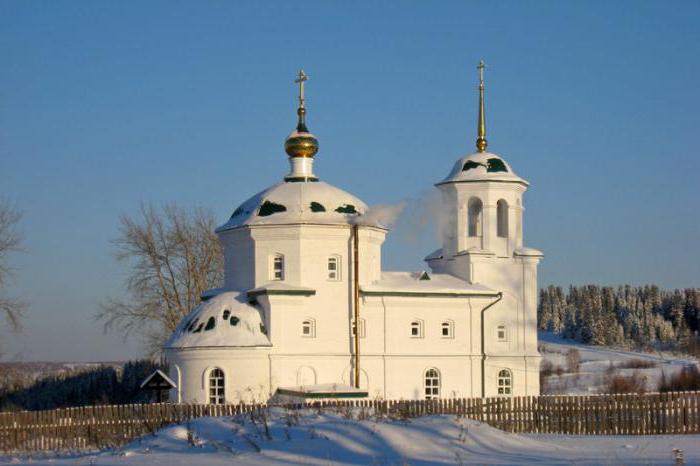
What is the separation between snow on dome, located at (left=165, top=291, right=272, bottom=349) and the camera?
3781cm

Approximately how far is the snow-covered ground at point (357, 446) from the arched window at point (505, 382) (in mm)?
21063

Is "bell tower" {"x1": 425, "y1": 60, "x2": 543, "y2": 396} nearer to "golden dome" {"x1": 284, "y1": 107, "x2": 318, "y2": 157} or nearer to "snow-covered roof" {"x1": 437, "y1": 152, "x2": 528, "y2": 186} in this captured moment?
"snow-covered roof" {"x1": 437, "y1": 152, "x2": 528, "y2": 186}

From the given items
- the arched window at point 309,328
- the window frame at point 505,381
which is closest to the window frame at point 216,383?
the arched window at point 309,328

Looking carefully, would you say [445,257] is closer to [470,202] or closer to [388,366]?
[470,202]

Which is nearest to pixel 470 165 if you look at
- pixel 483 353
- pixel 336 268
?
pixel 483 353

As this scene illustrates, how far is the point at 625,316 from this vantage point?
9150cm

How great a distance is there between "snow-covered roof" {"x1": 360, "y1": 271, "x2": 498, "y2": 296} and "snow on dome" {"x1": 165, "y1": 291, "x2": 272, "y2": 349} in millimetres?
3782

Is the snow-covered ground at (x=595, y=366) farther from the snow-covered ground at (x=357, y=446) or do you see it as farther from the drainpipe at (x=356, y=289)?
the snow-covered ground at (x=357, y=446)

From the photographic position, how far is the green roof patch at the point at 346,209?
40.2 m

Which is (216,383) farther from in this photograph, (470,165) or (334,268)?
(470,165)

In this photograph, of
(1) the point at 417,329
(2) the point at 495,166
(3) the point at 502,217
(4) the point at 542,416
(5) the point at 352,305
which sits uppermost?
(2) the point at 495,166

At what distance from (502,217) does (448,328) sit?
497 cm

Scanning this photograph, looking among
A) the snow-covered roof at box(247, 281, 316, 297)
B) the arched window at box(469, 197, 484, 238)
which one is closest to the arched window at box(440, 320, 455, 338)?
the arched window at box(469, 197, 484, 238)

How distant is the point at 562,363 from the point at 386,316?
94.3 ft
